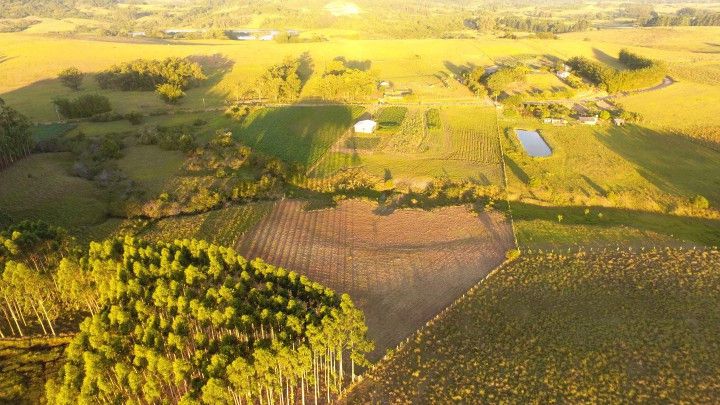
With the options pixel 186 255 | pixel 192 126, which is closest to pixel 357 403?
pixel 186 255

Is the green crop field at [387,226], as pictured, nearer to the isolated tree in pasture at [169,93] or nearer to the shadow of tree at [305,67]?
the isolated tree in pasture at [169,93]

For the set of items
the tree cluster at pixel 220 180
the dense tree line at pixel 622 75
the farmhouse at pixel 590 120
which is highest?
the dense tree line at pixel 622 75

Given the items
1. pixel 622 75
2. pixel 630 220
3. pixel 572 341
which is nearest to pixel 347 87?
pixel 630 220

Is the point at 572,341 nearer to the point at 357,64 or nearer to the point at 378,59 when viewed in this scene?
the point at 357,64

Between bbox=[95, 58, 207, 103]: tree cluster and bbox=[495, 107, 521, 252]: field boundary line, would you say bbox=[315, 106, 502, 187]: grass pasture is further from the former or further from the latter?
bbox=[95, 58, 207, 103]: tree cluster

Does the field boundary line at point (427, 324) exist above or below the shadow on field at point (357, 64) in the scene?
below

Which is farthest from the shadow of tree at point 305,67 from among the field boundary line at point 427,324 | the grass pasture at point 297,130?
the field boundary line at point 427,324

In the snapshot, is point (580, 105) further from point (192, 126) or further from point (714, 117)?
point (192, 126)
